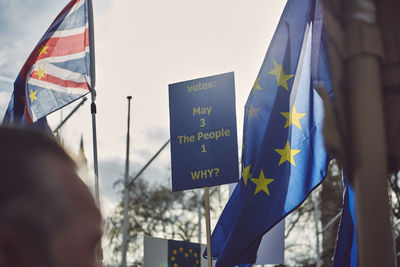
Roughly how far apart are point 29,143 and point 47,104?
758cm

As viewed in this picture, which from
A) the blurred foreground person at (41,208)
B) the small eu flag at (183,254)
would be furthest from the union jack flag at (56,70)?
the blurred foreground person at (41,208)

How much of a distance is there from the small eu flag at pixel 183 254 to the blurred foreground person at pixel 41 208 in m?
7.60

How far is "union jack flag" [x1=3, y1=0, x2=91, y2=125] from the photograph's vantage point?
7.83 m

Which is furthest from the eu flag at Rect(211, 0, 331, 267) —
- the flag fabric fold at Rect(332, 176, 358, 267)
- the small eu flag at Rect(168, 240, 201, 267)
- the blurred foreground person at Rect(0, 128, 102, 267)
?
the blurred foreground person at Rect(0, 128, 102, 267)

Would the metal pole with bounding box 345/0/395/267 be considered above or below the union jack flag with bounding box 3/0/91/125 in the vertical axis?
below

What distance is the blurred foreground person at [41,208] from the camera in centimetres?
48

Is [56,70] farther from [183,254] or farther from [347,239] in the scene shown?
[347,239]

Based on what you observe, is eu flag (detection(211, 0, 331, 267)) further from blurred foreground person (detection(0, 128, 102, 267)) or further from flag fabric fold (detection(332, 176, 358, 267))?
blurred foreground person (detection(0, 128, 102, 267))

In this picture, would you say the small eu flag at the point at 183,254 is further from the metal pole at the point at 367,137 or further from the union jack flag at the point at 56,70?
the metal pole at the point at 367,137

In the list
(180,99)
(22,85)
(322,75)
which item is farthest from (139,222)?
(322,75)

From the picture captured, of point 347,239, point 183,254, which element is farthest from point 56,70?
point 347,239

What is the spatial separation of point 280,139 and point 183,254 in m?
3.53

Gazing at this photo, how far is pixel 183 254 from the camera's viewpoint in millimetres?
8141

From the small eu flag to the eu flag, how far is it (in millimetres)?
2248
